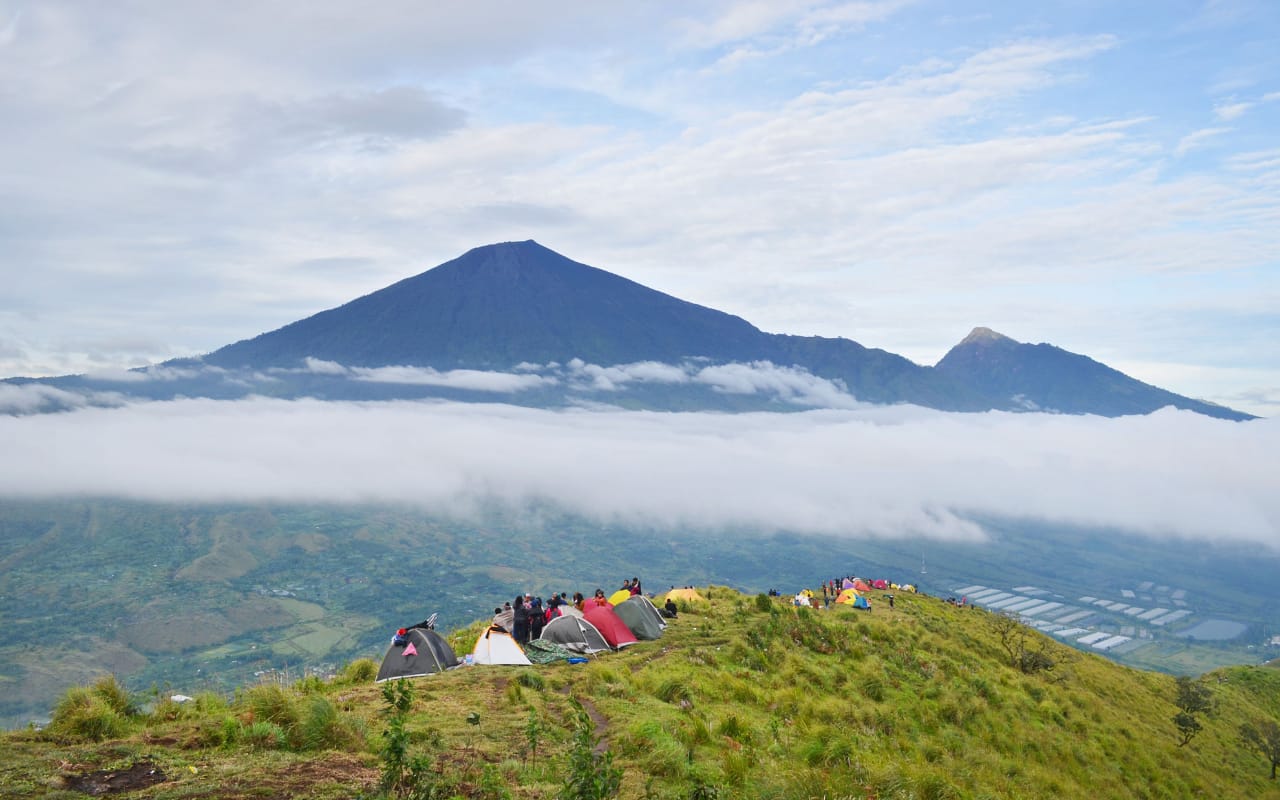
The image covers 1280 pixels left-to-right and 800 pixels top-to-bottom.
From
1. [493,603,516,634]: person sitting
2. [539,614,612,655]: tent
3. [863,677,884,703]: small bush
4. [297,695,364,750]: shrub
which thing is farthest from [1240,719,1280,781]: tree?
[297,695,364,750]: shrub

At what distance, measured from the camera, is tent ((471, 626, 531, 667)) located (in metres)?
19.3

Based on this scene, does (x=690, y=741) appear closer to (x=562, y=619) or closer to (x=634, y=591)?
(x=562, y=619)

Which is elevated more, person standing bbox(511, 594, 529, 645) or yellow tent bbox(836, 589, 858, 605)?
person standing bbox(511, 594, 529, 645)

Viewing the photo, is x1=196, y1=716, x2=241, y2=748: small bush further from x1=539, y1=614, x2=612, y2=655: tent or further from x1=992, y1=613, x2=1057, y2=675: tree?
x1=992, y1=613, x2=1057, y2=675: tree

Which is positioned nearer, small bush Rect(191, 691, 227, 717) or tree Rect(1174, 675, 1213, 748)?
small bush Rect(191, 691, 227, 717)

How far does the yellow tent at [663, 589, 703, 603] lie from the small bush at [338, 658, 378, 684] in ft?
46.5

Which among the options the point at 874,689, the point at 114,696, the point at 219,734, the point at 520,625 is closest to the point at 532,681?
the point at 520,625

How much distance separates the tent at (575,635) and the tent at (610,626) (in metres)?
0.36

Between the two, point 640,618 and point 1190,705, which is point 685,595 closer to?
point 640,618

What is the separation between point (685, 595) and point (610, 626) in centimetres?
902

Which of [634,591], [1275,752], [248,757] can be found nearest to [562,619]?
[634,591]

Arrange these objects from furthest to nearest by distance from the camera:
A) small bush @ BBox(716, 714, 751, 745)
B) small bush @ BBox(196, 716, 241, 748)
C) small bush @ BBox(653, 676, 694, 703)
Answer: small bush @ BBox(653, 676, 694, 703) → small bush @ BBox(716, 714, 751, 745) → small bush @ BBox(196, 716, 241, 748)

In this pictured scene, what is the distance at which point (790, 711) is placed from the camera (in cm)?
1459

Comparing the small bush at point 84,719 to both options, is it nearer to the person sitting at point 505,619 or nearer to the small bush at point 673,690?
the small bush at point 673,690
